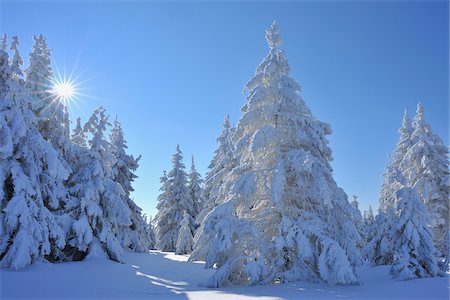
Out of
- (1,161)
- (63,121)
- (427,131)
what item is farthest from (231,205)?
(427,131)

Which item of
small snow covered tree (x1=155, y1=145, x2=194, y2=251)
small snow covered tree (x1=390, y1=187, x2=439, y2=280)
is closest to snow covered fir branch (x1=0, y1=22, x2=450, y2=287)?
small snow covered tree (x1=390, y1=187, x2=439, y2=280)

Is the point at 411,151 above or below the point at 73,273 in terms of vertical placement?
above

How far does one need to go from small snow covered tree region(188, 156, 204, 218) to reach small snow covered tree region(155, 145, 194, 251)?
1.29m

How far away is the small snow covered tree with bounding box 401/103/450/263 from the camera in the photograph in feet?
87.8

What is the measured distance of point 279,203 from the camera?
1372 centimetres

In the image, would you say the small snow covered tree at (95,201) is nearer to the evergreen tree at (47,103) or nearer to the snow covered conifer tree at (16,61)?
the evergreen tree at (47,103)

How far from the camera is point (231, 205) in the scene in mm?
13984

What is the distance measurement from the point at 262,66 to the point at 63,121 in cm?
1456

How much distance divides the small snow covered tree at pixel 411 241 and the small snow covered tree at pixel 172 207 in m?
29.9

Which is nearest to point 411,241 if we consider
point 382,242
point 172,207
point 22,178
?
point 382,242

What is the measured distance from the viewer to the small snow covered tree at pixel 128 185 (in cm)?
3075

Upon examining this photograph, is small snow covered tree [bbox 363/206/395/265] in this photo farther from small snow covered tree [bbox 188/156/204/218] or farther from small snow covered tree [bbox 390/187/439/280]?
small snow covered tree [bbox 188/156/204/218]

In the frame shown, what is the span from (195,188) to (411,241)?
33038 millimetres

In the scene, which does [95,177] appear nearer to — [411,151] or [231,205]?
[231,205]
